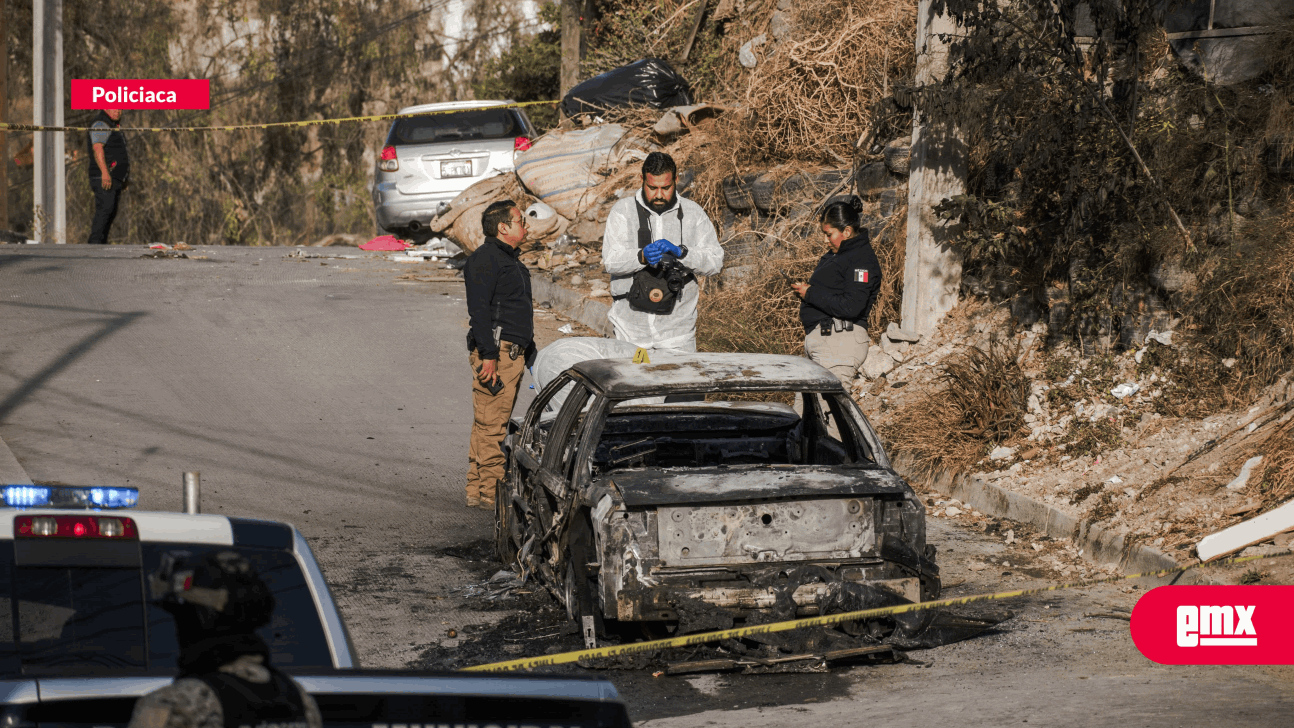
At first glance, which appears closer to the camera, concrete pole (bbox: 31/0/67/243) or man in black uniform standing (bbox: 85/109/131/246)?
man in black uniform standing (bbox: 85/109/131/246)

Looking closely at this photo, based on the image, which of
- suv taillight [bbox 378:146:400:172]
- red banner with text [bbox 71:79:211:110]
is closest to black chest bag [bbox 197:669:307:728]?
suv taillight [bbox 378:146:400:172]

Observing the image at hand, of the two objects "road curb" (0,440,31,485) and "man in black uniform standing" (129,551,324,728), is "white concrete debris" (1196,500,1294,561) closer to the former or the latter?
"man in black uniform standing" (129,551,324,728)

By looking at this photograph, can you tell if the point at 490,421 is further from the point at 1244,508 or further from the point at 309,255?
the point at 309,255

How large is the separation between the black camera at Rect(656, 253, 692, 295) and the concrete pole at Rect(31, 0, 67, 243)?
1808cm

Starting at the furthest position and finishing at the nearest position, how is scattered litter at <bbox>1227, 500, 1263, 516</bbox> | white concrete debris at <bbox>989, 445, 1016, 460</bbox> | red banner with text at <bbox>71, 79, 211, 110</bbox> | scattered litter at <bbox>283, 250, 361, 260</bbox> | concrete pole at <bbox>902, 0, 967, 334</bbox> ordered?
red banner with text at <bbox>71, 79, 211, 110</bbox>
scattered litter at <bbox>283, 250, 361, 260</bbox>
concrete pole at <bbox>902, 0, 967, 334</bbox>
white concrete debris at <bbox>989, 445, 1016, 460</bbox>
scattered litter at <bbox>1227, 500, 1263, 516</bbox>

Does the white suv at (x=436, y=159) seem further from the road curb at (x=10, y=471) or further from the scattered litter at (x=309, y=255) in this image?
the road curb at (x=10, y=471)

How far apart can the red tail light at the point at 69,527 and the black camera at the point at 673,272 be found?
17.4 ft

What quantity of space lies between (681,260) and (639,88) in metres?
8.79

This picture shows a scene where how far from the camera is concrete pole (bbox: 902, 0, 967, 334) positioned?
33.2 feet

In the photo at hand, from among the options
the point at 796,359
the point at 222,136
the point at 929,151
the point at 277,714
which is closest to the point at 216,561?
the point at 277,714

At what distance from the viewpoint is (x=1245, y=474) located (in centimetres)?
720

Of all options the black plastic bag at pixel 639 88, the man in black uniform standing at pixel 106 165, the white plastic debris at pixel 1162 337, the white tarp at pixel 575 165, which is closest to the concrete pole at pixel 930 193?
the white plastic debris at pixel 1162 337

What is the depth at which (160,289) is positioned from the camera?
15125 mm

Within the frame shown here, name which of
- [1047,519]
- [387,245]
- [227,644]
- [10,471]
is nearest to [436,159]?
[387,245]
